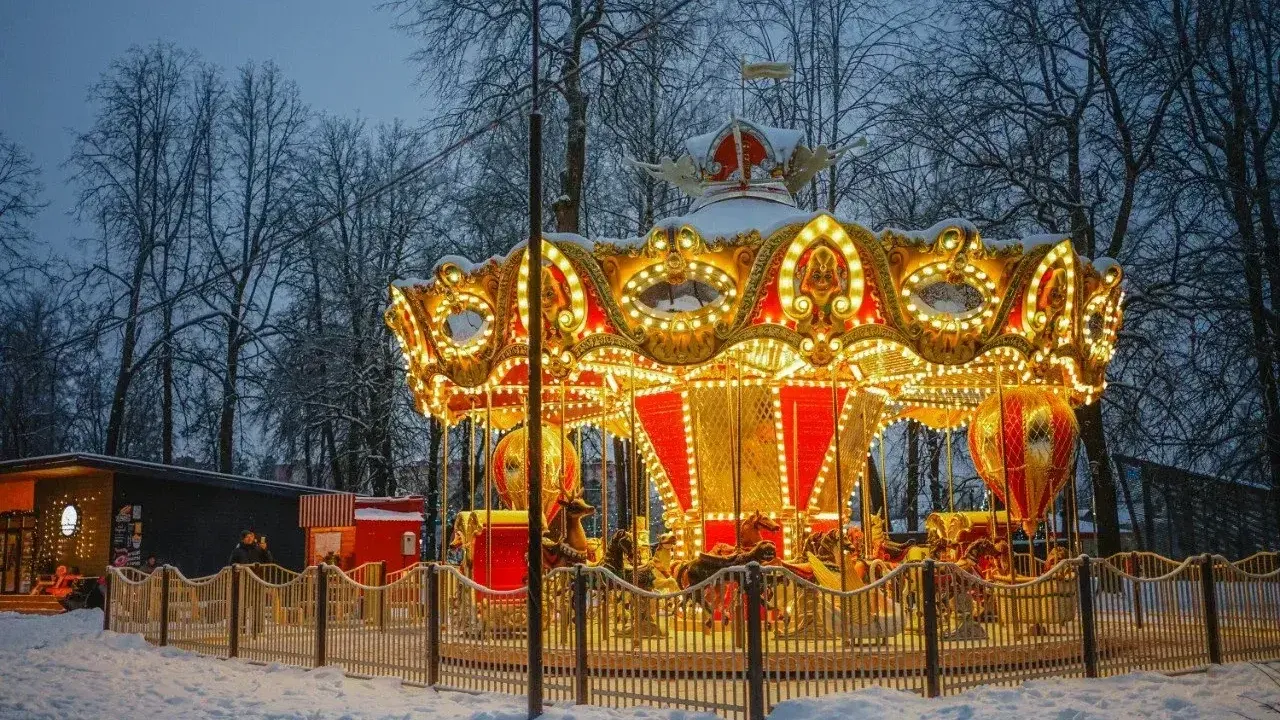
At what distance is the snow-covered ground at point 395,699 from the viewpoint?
29.3ft

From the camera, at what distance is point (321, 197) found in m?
31.5

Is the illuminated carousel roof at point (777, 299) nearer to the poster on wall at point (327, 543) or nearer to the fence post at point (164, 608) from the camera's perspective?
the fence post at point (164, 608)

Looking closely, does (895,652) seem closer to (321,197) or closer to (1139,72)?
(1139,72)

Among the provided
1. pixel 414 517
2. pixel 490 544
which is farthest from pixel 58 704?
pixel 414 517

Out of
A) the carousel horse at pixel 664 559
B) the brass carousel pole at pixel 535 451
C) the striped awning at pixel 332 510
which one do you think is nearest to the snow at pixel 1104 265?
the carousel horse at pixel 664 559

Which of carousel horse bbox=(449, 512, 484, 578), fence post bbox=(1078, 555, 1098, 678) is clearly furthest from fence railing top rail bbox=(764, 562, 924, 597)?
carousel horse bbox=(449, 512, 484, 578)

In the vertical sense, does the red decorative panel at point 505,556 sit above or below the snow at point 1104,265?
below

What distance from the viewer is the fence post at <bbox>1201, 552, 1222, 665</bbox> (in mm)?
11492

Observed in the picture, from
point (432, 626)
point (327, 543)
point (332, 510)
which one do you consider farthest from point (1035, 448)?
point (327, 543)

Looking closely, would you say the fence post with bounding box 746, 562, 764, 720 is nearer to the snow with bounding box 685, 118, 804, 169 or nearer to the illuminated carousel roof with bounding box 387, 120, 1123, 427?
the illuminated carousel roof with bounding box 387, 120, 1123, 427

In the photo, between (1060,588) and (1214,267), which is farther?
(1214,267)

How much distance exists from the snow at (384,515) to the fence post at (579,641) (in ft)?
53.3

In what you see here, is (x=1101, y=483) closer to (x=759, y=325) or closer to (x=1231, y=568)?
(x=1231, y=568)

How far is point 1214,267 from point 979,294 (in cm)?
867
